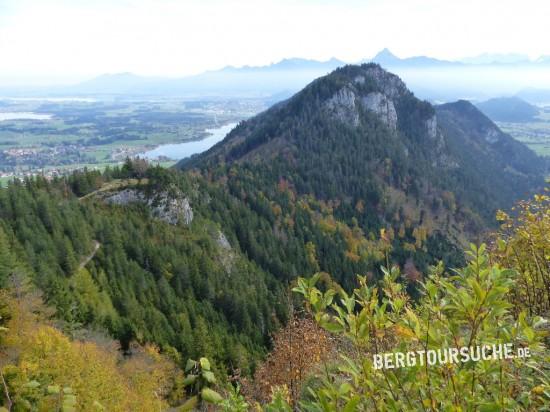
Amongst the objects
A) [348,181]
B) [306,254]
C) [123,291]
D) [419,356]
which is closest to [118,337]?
[123,291]

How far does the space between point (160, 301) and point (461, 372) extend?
69068 millimetres

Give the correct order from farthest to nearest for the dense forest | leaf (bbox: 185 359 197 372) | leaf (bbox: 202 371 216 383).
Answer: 1. the dense forest
2. leaf (bbox: 185 359 197 372)
3. leaf (bbox: 202 371 216 383)

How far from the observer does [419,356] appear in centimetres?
379

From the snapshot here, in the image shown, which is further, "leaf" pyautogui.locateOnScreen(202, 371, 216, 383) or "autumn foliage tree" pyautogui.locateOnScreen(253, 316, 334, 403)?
"autumn foliage tree" pyautogui.locateOnScreen(253, 316, 334, 403)

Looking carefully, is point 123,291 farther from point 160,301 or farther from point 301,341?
point 301,341

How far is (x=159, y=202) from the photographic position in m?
94.1

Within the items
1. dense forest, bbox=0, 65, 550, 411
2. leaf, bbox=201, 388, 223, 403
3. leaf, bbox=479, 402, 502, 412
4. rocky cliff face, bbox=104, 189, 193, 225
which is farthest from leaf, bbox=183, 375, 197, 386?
rocky cliff face, bbox=104, 189, 193, 225

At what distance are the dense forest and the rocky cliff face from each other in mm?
322

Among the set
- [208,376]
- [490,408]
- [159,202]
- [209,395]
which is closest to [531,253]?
[490,408]

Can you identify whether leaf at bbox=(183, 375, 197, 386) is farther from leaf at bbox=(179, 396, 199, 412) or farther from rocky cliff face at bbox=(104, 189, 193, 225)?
rocky cliff face at bbox=(104, 189, 193, 225)

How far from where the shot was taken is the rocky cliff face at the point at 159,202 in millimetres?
91688

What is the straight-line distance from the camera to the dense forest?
391 cm

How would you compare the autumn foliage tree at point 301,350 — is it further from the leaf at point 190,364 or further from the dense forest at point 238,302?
the leaf at point 190,364

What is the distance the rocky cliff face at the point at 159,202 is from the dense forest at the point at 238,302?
0.32 meters
